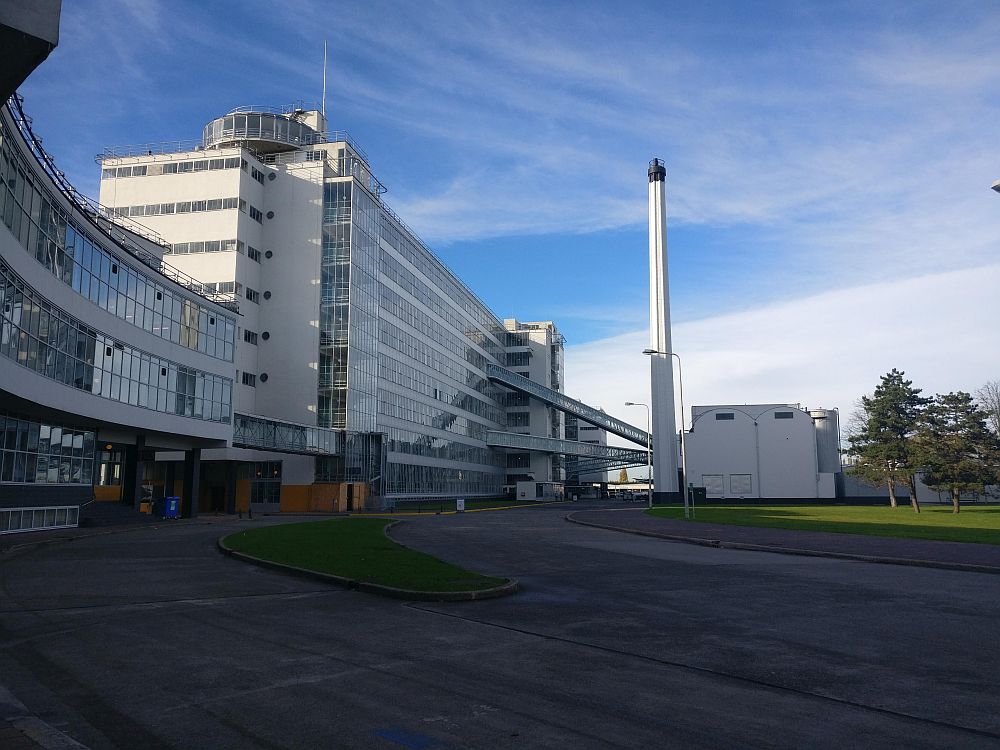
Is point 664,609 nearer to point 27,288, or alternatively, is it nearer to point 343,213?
point 27,288

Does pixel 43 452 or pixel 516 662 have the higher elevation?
pixel 43 452

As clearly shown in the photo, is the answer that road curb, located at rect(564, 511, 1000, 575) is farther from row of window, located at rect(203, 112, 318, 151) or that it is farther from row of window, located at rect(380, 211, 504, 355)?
row of window, located at rect(203, 112, 318, 151)

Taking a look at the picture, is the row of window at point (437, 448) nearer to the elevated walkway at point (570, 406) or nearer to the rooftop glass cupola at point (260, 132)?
the elevated walkway at point (570, 406)

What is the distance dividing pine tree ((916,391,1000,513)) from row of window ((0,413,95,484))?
59.0m

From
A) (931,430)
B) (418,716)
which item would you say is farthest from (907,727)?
(931,430)

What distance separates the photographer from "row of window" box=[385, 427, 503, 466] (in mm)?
77056

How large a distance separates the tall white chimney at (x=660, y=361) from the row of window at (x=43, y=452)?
5594cm

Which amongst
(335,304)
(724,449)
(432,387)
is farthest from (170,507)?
(724,449)

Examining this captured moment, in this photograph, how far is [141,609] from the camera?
1288 centimetres

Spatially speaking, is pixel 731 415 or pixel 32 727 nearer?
pixel 32 727

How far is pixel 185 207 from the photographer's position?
67.4 metres

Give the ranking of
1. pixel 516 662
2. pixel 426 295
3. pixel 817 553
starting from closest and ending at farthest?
pixel 516 662, pixel 817 553, pixel 426 295

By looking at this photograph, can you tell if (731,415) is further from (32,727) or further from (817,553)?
(32,727)

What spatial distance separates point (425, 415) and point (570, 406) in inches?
1157
